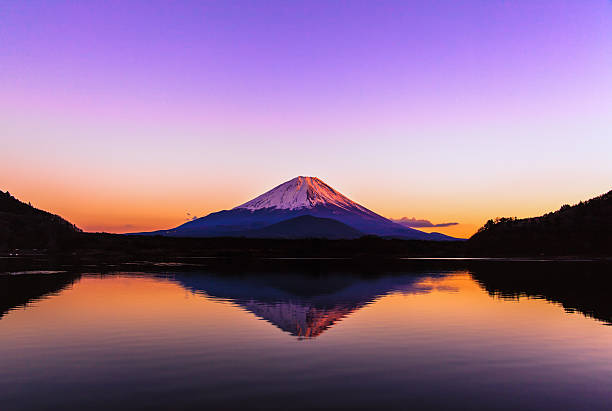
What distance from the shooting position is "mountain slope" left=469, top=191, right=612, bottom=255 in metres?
163

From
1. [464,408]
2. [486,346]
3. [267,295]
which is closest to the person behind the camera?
[464,408]

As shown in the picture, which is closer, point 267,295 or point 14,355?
point 14,355

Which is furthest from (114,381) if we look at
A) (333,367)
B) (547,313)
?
(547,313)

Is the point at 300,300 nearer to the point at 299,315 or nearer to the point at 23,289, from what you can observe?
the point at 299,315

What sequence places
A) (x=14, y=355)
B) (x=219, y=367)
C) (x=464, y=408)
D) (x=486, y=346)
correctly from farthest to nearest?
1. (x=486, y=346)
2. (x=14, y=355)
3. (x=219, y=367)
4. (x=464, y=408)

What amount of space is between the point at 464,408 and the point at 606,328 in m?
18.0

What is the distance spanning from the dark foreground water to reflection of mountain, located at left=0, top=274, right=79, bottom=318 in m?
0.56

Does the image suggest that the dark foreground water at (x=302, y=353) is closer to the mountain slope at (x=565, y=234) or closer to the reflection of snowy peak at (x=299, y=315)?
the reflection of snowy peak at (x=299, y=315)

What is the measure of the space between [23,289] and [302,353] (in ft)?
123

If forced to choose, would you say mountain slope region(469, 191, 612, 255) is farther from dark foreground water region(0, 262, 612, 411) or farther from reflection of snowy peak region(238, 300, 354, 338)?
reflection of snowy peak region(238, 300, 354, 338)

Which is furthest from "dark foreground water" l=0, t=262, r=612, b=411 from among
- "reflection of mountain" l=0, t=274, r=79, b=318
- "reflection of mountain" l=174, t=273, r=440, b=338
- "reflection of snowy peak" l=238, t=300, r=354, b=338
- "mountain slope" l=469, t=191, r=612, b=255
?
"mountain slope" l=469, t=191, r=612, b=255

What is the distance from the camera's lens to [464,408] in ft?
44.9

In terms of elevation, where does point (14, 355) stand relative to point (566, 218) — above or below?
below

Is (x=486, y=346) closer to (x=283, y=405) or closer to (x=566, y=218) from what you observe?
(x=283, y=405)
